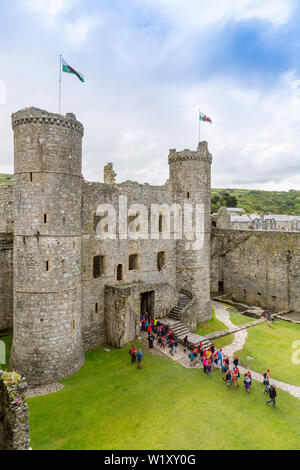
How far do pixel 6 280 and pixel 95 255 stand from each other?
6.95m

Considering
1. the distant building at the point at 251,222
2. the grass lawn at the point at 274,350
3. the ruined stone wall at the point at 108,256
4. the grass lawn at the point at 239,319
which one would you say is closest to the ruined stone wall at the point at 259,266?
the distant building at the point at 251,222

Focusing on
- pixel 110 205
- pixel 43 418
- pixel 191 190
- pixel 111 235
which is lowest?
pixel 43 418

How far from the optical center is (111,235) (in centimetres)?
1878

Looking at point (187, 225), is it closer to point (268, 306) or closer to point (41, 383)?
point (268, 306)

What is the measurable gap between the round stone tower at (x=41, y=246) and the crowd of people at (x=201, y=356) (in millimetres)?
4363

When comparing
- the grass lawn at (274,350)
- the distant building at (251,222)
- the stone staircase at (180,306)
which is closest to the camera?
the grass lawn at (274,350)

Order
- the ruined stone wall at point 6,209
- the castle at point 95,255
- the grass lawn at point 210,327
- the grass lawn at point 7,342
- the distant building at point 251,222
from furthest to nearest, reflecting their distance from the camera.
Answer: the distant building at point 251,222, the ruined stone wall at point 6,209, the grass lawn at point 210,327, the grass lawn at point 7,342, the castle at point 95,255

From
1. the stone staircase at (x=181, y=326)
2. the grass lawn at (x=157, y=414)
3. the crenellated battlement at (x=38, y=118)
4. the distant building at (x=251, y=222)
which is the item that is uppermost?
the crenellated battlement at (x=38, y=118)

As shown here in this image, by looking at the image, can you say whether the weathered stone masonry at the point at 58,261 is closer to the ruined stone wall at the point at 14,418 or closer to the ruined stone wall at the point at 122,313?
the ruined stone wall at the point at 122,313

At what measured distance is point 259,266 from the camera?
89.6 feet

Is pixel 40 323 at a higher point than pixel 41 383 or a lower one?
higher

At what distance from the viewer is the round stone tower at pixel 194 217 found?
22.4 m

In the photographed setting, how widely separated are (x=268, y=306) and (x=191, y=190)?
13.1 metres

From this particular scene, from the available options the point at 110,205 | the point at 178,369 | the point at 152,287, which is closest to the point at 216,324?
the point at 152,287
